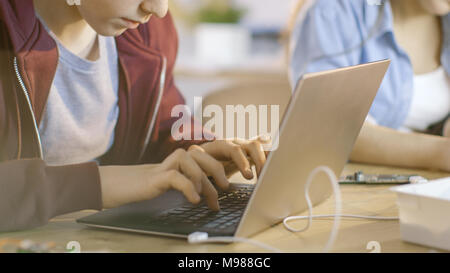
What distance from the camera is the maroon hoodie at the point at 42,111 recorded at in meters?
0.61

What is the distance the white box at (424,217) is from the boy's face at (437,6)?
3.04 ft

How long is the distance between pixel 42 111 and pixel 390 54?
0.95m

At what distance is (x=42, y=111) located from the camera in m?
0.85

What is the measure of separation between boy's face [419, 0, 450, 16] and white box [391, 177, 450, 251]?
0.93 meters

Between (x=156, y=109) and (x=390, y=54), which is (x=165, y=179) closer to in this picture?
(x=156, y=109)

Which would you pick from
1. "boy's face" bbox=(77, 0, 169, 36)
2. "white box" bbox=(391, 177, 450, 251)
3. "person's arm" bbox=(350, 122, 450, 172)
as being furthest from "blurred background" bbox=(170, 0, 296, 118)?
"white box" bbox=(391, 177, 450, 251)

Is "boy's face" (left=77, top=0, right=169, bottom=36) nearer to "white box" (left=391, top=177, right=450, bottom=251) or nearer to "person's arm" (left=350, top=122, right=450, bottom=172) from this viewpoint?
"white box" (left=391, top=177, right=450, bottom=251)

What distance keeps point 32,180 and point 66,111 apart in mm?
341

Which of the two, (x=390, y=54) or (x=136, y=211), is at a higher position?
(x=390, y=54)

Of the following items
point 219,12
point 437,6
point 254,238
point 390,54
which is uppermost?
point 219,12

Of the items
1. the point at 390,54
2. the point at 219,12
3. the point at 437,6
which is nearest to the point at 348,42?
the point at 390,54

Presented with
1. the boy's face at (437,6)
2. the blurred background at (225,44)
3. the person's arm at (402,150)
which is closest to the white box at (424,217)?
the person's arm at (402,150)

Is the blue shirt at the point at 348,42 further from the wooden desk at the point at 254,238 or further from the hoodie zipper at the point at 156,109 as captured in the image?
the wooden desk at the point at 254,238
